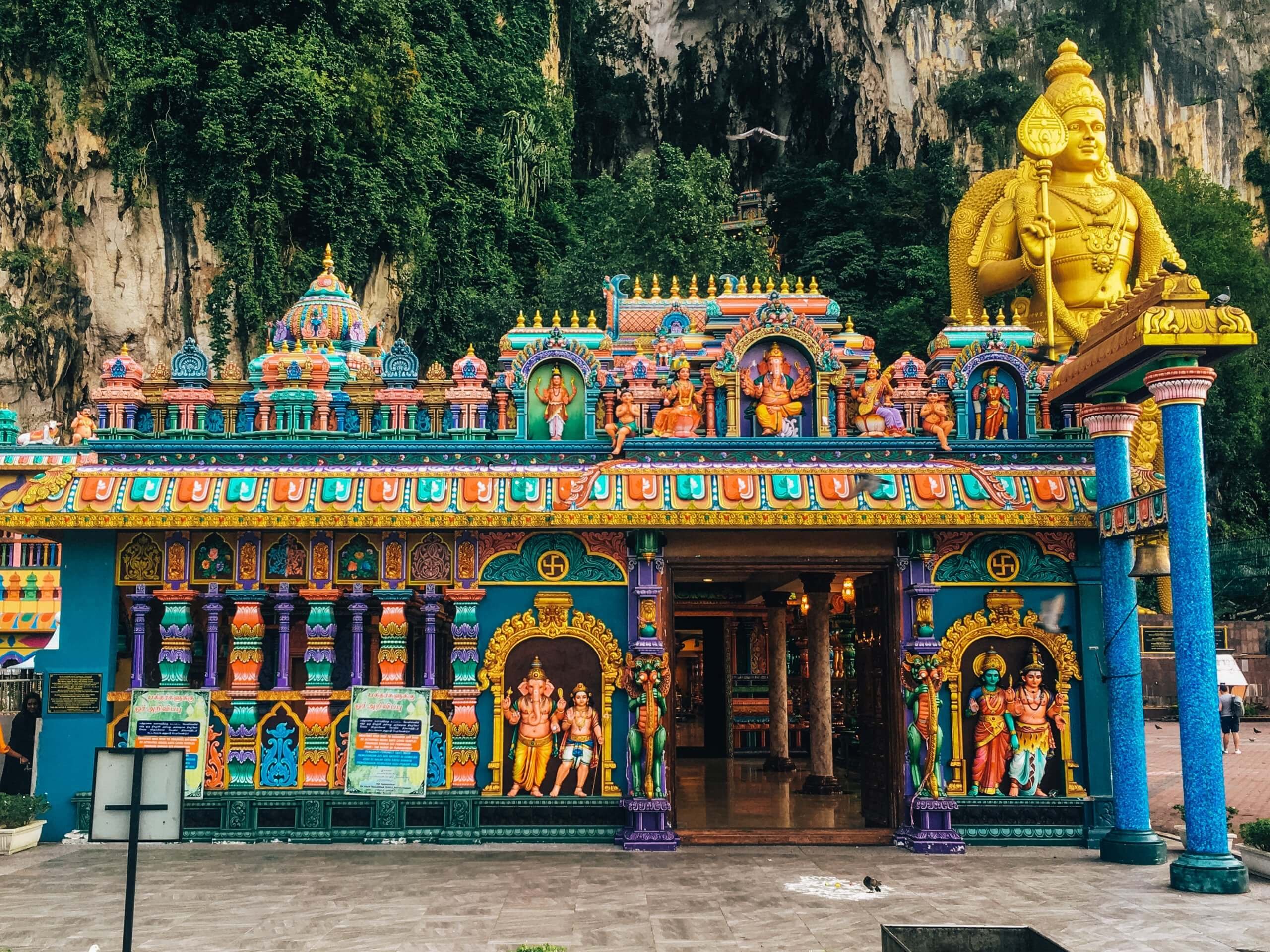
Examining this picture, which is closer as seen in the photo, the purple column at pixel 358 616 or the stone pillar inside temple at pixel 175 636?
the stone pillar inside temple at pixel 175 636

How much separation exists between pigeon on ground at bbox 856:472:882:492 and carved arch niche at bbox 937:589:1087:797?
191 centimetres

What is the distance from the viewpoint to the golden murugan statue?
1767cm

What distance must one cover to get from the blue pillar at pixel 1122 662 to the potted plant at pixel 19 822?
11847 millimetres

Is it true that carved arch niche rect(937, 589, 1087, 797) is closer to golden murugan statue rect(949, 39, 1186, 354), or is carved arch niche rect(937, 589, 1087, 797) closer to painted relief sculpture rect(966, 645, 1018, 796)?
painted relief sculpture rect(966, 645, 1018, 796)

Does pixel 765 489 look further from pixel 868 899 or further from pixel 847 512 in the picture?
pixel 868 899

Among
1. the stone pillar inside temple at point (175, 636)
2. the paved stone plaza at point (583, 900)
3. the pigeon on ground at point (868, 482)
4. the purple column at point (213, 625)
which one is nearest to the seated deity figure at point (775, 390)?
the pigeon on ground at point (868, 482)

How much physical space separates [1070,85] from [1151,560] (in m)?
9.76

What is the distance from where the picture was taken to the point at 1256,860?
11508 millimetres

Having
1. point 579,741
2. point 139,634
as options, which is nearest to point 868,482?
point 579,741

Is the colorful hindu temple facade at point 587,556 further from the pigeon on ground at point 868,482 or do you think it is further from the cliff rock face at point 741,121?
the cliff rock face at point 741,121

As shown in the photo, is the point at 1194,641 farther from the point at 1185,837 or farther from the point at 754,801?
the point at 754,801

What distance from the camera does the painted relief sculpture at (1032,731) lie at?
13141 millimetres

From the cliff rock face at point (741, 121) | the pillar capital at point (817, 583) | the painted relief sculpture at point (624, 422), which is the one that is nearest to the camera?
the painted relief sculpture at point (624, 422)

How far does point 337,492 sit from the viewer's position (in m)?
13.0
